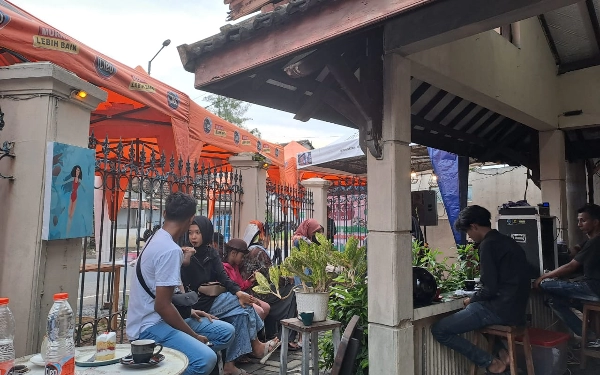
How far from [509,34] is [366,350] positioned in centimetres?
470

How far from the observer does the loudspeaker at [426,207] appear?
7.59 m

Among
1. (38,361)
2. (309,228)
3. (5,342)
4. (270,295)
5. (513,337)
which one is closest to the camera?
(5,342)

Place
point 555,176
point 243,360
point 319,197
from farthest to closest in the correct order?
point 319,197 → point 555,176 → point 243,360

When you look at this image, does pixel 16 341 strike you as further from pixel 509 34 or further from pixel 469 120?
pixel 509 34

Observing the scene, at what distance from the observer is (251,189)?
6.61 meters

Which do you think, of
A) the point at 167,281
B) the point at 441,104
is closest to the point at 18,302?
the point at 167,281

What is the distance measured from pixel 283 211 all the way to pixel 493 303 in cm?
453

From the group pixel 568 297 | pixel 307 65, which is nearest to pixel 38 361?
pixel 307 65

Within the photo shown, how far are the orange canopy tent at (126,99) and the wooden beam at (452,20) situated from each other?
2.98 meters

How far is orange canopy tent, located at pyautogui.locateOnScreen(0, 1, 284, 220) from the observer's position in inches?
143

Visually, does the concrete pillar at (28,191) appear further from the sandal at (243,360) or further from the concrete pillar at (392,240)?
the sandal at (243,360)

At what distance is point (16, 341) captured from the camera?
278 centimetres

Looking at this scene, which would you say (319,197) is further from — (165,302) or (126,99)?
(165,302)

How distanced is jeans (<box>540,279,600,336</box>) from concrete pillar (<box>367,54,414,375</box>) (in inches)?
102
